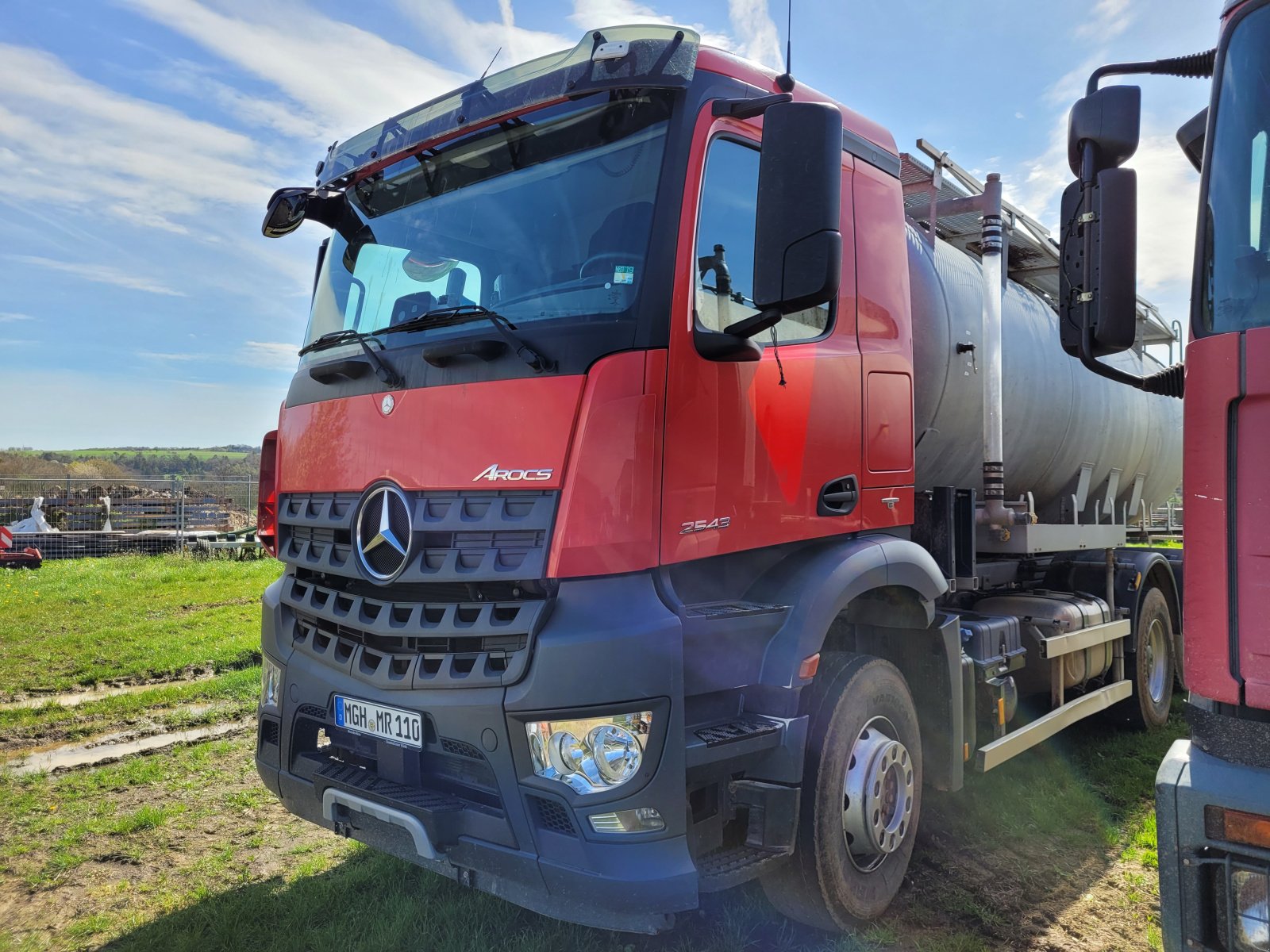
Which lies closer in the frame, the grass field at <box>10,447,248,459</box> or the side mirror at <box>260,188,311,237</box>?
the side mirror at <box>260,188,311,237</box>

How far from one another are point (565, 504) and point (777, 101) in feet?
4.70

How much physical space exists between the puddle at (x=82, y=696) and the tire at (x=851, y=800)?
599 centimetres

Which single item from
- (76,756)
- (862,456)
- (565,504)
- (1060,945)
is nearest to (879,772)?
(1060,945)

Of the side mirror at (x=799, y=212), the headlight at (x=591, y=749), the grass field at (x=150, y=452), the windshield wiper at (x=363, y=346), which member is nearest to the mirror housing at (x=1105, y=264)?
the side mirror at (x=799, y=212)

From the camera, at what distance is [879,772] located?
330 cm

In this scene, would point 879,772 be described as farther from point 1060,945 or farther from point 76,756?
point 76,756

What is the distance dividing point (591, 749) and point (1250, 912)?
5.42ft

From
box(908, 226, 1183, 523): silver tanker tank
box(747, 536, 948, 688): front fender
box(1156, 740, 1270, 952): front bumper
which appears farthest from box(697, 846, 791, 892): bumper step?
box(908, 226, 1183, 523): silver tanker tank

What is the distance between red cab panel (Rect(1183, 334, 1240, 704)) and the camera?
214cm

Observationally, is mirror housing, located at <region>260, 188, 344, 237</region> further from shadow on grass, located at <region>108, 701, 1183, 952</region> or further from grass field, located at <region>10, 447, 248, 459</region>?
grass field, located at <region>10, 447, 248, 459</region>

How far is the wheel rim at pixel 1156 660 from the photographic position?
636 cm

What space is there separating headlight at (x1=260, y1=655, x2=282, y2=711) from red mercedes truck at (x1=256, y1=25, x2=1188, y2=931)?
0.02 metres

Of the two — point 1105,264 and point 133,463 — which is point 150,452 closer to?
point 133,463

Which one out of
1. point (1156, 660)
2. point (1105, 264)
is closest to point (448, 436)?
point (1105, 264)
